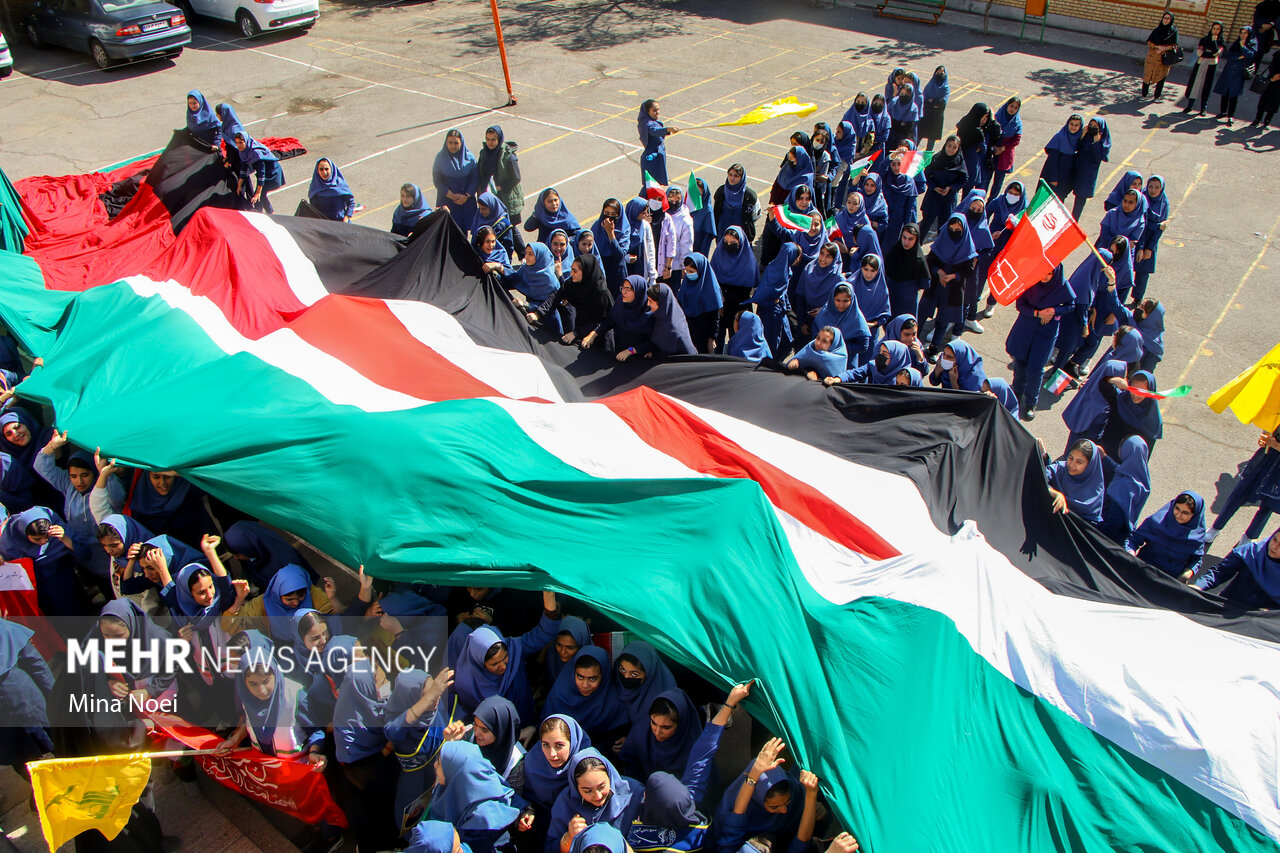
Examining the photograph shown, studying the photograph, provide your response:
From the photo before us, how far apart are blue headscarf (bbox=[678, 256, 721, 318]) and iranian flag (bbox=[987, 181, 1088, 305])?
2.09 m

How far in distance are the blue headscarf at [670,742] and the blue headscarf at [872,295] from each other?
4016 mm

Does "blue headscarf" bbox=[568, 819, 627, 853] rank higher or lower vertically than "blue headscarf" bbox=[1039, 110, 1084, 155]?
lower

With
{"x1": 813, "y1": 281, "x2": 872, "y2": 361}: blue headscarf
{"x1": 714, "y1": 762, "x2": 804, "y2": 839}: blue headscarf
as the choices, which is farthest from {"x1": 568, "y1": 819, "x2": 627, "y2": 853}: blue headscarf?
{"x1": 813, "y1": 281, "x2": 872, "y2": 361}: blue headscarf

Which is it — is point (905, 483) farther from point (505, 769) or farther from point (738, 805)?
point (505, 769)

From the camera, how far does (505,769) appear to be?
4020mm

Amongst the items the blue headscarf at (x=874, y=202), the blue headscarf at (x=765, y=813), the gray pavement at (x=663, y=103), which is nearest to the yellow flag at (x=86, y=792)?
the blue headscarf at (x=765, y=813)

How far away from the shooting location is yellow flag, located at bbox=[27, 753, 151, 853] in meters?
3.82

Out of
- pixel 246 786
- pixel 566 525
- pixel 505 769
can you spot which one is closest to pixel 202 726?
pixel 246 786

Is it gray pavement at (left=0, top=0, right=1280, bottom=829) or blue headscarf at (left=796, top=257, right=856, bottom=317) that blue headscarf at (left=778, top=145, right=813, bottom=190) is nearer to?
gray pavement at (left=0, top=0, right=1280, bottom=829)

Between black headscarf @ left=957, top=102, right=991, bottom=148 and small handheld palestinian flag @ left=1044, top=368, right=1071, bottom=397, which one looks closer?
small handheld palestinian flag @ left=1044, top=368, right=1071, bottom=397

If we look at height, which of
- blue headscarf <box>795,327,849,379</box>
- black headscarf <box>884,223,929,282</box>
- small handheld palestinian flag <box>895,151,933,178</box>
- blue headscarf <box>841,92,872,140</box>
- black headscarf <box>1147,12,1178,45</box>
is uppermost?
black headscarf <box>1147,12,1178,45</box>

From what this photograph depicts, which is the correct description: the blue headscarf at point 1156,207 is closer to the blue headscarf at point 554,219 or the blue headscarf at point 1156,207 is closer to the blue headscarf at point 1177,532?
the blue headscarf at point 1177,532

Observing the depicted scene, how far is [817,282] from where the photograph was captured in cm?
727

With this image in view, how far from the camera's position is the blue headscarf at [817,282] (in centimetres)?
720
